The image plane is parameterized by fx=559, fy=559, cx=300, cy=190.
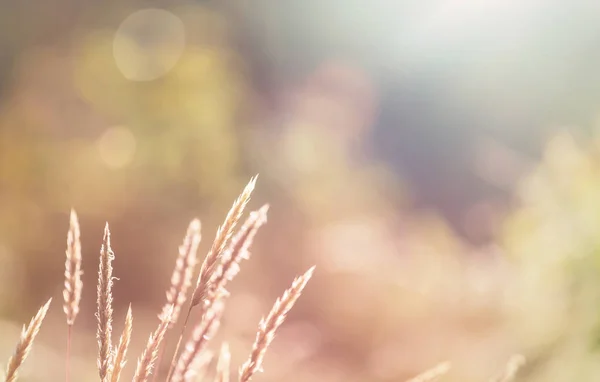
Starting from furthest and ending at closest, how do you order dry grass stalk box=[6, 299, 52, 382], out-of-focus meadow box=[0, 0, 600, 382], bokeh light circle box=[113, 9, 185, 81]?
1. bokeh light circle box=[113, 9, 185, 81]
2. out-of-focus meadow box=[0, 0, 600, 382]
3. dry grass stalk box=[6, 299, 52, 382]

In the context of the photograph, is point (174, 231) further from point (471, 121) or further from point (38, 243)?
point (471, 121)

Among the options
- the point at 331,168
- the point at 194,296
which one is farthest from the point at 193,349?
the point at 331,168

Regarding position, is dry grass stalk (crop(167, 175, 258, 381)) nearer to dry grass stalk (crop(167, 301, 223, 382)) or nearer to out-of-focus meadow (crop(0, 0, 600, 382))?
dry grass stalk (crop(167, 301, 223, 382))

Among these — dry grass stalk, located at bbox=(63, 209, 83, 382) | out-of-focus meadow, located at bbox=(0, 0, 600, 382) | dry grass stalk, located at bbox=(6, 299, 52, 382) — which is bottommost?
dry grass stalk, located at bbox=(6, 299, 52, 382)

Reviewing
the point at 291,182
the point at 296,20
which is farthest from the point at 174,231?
the point at 296,20

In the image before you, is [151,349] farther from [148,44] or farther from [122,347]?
[148,44]

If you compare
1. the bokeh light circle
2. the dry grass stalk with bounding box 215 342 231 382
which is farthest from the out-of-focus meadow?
the dry grass stalk with bounding box 215 342 231 382
